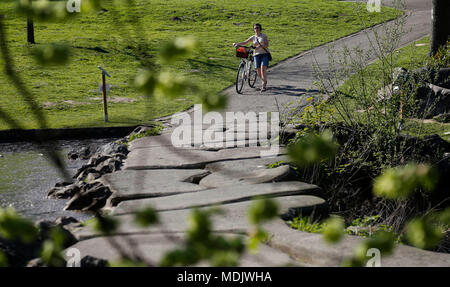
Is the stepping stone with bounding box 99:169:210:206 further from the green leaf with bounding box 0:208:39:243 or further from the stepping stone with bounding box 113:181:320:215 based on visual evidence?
the green leaf with bounding box 0:208:39:243

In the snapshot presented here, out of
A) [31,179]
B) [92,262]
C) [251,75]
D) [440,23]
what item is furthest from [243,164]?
[440,23]

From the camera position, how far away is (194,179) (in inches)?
195

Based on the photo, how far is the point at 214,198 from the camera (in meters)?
4.12

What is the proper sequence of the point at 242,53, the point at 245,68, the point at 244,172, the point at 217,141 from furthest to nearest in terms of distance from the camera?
the point at 245,68 < the point at 242,53 < the point at 217,141 < the point at 244,172

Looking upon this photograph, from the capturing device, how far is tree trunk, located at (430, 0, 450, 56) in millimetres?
12047

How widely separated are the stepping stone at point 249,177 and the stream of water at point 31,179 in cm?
116

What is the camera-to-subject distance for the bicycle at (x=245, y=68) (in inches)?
470

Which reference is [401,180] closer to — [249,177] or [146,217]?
[146,217]

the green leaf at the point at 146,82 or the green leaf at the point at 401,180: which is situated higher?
the green leaf at the point at 146,82

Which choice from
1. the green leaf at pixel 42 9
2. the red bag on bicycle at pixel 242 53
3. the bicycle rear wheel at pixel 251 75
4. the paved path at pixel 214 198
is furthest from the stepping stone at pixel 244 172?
the bicycle rear wheel at pixel 251 75

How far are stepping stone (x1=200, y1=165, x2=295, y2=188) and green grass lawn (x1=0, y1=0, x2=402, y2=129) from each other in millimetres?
831

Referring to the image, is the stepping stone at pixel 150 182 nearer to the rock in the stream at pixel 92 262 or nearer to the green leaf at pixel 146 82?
the rock in the stream at pixel 92 262

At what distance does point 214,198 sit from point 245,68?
8702 mm
